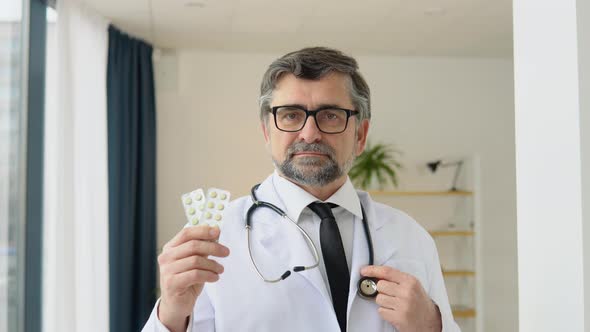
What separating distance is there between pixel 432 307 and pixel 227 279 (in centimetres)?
47

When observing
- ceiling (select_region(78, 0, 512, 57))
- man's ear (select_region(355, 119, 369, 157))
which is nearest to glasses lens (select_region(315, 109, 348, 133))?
man's ear (select_region(355, 119, 369, 157))

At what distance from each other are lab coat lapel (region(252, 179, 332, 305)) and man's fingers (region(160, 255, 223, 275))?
303mm

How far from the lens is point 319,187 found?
1.52 m

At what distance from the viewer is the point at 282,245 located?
1548 mm

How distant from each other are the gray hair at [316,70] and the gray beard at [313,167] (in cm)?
14

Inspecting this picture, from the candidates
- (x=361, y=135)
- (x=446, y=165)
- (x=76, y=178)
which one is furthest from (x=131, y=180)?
(x=361, y=135)

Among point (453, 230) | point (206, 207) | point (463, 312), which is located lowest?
point (463, 312)

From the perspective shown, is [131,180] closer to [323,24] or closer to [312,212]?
[323,24]

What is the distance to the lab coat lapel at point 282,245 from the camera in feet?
4.81

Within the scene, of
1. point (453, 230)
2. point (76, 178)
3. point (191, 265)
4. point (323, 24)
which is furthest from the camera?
point (453, 230)

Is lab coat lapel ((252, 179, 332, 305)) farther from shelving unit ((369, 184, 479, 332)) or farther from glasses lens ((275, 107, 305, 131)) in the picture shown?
shelving unit ((369, 184, 479, 332))

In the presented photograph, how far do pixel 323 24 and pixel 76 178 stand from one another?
211 centimetres

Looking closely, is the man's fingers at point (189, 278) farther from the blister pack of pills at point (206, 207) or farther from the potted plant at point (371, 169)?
the potted plant at point (371, 169)

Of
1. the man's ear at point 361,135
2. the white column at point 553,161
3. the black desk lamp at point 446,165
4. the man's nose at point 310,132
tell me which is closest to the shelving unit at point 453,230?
A: the black desk lamp at point 446,165
